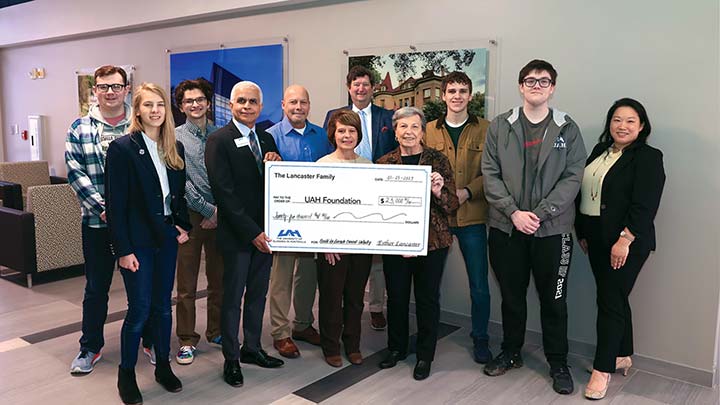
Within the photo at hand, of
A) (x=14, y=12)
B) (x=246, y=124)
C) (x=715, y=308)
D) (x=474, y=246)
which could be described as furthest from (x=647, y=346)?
(x=14, y=12)

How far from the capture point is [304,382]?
322cm

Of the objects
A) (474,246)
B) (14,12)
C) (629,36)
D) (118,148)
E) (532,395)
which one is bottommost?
(532,395)

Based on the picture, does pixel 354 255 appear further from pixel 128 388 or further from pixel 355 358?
pixel 128 388

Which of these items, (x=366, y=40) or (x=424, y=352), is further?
(x=366, y=40)

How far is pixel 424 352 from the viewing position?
10.9 ft

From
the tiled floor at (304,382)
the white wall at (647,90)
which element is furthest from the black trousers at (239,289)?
the white wall at (647,90)

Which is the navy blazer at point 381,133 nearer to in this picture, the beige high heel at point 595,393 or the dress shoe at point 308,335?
the dress shoe at point 308,335

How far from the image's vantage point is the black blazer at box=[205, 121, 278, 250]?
2975 mm

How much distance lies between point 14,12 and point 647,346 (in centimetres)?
865

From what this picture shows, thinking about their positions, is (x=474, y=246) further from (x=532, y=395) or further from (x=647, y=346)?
(x=647, y=346)

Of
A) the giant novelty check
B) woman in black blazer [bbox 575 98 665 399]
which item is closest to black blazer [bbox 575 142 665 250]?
woman in black blazer [bbox 575 98 665 399]

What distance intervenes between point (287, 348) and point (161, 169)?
1.38 m

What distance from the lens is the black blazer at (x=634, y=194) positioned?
2.97 metres

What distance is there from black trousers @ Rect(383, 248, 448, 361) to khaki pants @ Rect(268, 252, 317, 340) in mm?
597
